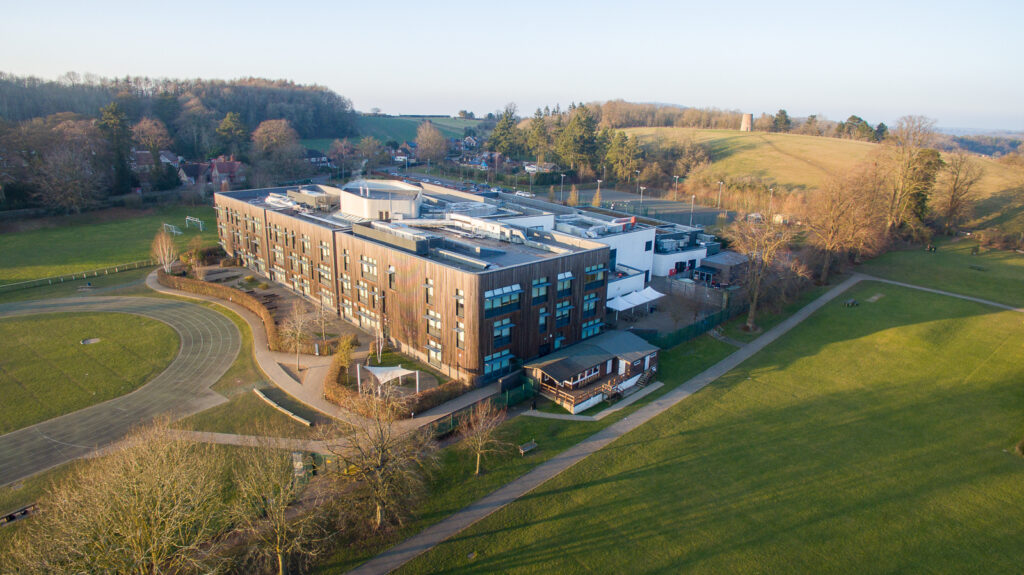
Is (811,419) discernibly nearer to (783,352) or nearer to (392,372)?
(783,352)

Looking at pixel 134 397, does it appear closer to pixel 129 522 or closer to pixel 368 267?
pixel 368 267

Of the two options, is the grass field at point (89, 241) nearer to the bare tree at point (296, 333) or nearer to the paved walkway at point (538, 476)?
the bare tree at point (296, 333)

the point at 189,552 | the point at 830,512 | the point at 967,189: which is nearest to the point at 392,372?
the point at 189,552

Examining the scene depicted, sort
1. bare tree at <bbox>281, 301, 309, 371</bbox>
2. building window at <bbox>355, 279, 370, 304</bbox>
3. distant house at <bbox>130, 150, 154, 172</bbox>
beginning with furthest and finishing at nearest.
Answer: distant house at <bbox>130, 150, 154, 172</bbox> → building window at <bbox>355, 279, 370, 304</bbox> → bare tree at <bbox>281, 301, 309, 371</bbox>

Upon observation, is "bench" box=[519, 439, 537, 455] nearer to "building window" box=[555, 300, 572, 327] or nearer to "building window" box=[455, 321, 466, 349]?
"building window" box=[455, 321, 466, 349]

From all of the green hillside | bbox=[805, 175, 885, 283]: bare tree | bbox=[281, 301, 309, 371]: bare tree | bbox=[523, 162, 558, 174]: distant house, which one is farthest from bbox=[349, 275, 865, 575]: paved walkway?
bbox=[523, 162, 558, 174]: distant house

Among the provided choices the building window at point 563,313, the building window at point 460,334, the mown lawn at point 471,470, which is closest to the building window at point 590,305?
the building window at point 563,313
